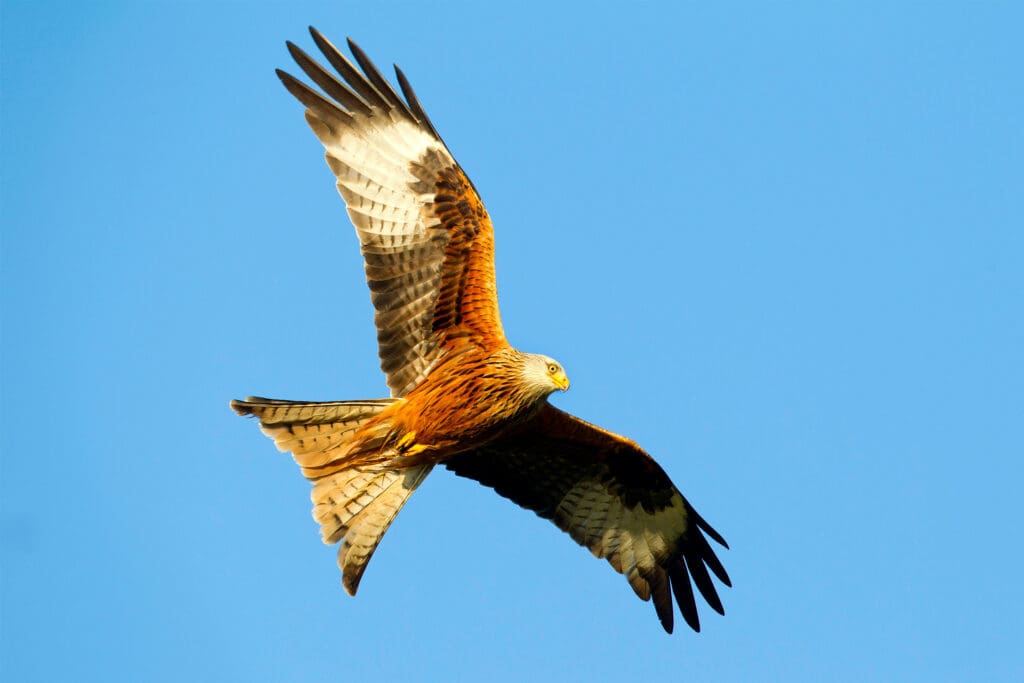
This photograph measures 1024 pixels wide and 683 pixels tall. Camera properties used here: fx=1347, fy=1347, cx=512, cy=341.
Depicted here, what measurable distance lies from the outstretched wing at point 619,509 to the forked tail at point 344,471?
42.0 inches

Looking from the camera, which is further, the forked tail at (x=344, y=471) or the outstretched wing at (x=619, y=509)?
the outstretched wing at (x=619, y=509)

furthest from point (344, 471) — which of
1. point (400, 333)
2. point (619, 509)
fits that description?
point (619, 509)

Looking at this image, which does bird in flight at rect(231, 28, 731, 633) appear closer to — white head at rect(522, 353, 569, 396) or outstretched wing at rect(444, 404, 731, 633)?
white head at rect(522, 353, 569, 396)

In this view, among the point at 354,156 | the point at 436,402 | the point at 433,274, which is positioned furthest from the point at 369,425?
the point at 354,156

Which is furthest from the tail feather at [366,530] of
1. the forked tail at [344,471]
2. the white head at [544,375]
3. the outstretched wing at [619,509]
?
the white head at [544,375]

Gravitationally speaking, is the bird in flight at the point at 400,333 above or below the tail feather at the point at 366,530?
above

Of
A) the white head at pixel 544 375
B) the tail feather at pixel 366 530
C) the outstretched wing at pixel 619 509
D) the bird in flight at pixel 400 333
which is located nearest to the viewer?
the white head at pixel 544 375

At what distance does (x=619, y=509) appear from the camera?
13336mm

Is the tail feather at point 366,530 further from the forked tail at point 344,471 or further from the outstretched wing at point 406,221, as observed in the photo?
the outstretched wing at point 406,221

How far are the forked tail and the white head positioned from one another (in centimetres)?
136

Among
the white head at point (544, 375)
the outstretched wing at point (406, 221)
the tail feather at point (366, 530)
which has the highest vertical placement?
the outstretched wing at point (406, 221)

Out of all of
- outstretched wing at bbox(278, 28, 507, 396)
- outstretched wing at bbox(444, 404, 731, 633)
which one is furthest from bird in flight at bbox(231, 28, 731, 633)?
outstretched wing at bbox(444, 404, 731, 633)

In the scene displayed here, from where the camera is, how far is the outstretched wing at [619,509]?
515 inches

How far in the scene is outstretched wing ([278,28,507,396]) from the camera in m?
11.8
